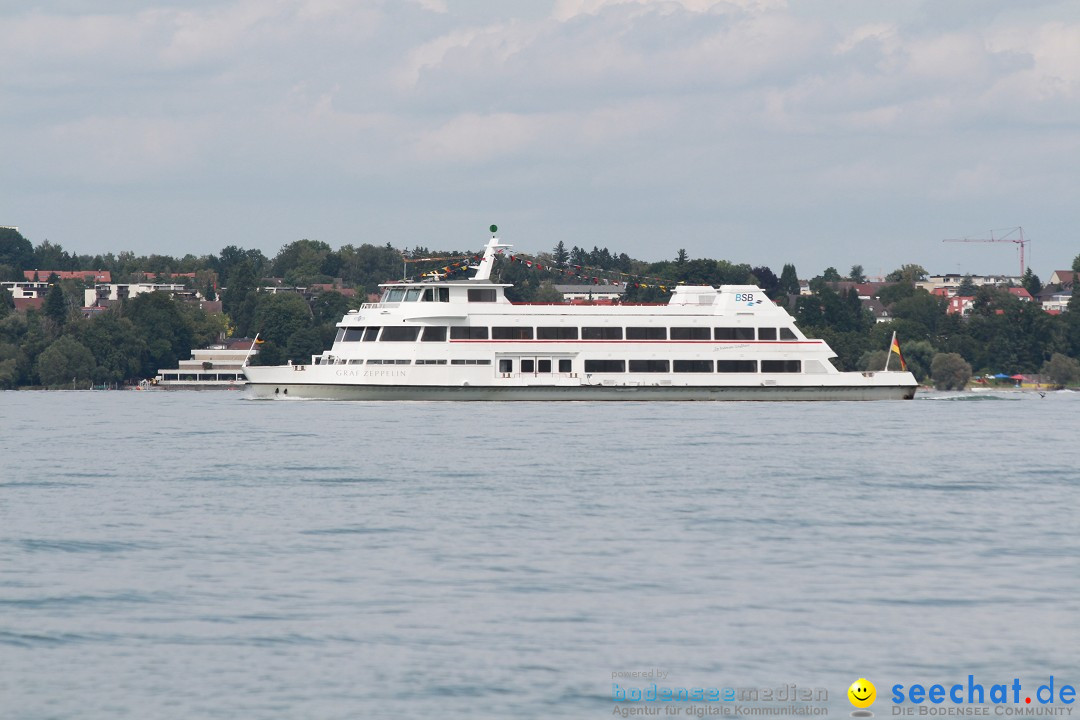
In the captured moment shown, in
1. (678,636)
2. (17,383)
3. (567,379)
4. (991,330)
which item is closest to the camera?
(678,636)

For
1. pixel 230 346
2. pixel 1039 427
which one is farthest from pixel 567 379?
pixel 230 346

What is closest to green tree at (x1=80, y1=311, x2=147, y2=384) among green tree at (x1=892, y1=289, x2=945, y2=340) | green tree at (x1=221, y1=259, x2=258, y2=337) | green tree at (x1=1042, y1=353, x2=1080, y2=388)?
green tree at (x1=221, y1=259, x2=258, y2=337)

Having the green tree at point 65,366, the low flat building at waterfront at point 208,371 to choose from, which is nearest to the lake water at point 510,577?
the green tree at point 65,366

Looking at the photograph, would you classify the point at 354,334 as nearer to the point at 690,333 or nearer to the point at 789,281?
the point at 690,333

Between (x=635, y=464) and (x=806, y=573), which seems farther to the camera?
(x=635, y=464)

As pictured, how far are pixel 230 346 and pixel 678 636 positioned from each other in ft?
437

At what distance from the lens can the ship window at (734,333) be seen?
64625mm

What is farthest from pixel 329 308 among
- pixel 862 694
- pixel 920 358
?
pixel 862 694

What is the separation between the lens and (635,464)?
1375 inches

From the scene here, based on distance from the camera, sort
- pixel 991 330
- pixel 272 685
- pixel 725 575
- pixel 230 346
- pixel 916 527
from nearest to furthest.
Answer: pixel 272 685
pixel 725 575
pixel 916 527
pixel 991 330
pixel 230 346

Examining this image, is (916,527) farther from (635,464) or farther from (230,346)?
(230,346)

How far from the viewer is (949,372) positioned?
377 feet

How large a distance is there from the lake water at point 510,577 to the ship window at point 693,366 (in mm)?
25260

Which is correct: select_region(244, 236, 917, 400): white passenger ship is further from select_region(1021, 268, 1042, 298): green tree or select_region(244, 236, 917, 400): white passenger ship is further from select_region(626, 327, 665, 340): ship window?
select_region(1021, 268, 1042, 298): green tree
